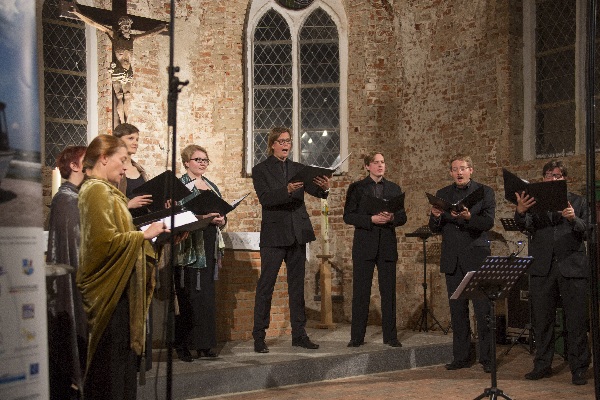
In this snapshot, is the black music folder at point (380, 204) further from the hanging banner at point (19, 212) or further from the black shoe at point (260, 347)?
the hanging banner at point (19, 212)

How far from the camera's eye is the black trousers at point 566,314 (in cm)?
682

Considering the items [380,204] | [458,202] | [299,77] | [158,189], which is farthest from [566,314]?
[299,77]

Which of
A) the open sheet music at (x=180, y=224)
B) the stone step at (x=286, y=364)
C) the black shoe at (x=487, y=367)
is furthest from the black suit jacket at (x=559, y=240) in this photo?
the open sheet music at (x=180, y=224)

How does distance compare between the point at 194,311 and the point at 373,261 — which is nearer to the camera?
the point at 194,311

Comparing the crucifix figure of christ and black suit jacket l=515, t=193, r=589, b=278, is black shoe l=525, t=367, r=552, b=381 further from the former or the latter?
the crucifix figure of christ

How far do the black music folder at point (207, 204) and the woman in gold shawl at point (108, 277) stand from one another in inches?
75.6

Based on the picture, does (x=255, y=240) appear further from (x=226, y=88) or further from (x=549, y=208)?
(x=226, y=88)

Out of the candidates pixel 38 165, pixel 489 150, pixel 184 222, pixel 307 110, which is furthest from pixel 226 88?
pixel 38 165

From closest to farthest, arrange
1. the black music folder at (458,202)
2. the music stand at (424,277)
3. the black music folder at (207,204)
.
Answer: the black music folder at (207,204) < the black music folder at (458,202) < the music stand at (424,277)

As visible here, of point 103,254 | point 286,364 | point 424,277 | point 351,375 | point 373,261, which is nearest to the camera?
point 103,254

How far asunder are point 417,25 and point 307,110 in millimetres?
2155

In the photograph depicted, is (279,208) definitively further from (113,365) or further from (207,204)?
(113,365)

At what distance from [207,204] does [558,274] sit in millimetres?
3208

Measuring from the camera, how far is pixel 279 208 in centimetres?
738
